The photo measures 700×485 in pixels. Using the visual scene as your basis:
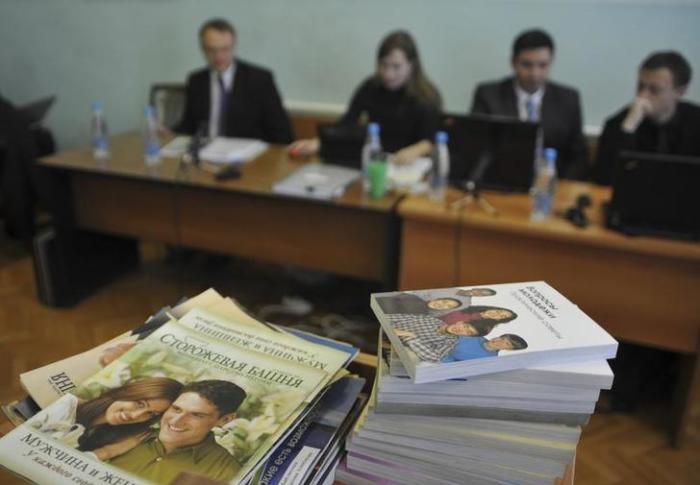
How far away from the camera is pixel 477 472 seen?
68 cm

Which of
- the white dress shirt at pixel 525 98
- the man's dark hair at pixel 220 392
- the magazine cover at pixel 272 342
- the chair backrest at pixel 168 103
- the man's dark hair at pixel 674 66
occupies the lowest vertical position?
the man's dark hair at pixel 220 392

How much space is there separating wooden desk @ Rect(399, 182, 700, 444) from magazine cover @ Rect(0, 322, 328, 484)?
130 cm

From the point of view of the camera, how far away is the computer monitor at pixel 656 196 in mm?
1632

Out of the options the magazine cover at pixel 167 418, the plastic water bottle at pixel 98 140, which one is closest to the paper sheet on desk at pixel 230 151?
the plastic water bottle at pixel 98 140

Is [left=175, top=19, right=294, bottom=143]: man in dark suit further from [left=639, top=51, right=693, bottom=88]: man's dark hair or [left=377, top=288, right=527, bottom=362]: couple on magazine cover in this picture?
[left=377, top=288, right=527, bottom=362]: couple on magazine cover

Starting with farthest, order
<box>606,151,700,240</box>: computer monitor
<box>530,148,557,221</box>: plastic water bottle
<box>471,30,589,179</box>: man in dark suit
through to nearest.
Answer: <box>471,30,589,179</box>: man in dark suit
<box>530,148,557,221</box>: plastic water bottle
<box>606,151,700,240</box>: computer monitor

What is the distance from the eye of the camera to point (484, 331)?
0.68 meters

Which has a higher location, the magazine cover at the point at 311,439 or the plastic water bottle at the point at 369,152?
the plastic water bottle at the point at 369,152

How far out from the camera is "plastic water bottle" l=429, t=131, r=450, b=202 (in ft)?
6.68

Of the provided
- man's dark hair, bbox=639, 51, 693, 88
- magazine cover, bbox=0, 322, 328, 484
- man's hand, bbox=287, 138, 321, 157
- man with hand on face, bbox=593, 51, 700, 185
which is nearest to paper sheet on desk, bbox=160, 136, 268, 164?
man's hand, bbox=287, 138, 321, 157

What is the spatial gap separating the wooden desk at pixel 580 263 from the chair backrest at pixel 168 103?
1.82m

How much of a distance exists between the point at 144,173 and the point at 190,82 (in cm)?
97

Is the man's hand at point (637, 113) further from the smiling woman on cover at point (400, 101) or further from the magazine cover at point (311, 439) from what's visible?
the magazine cover at point (311, 439)

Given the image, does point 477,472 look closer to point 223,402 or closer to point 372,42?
point 223,402
